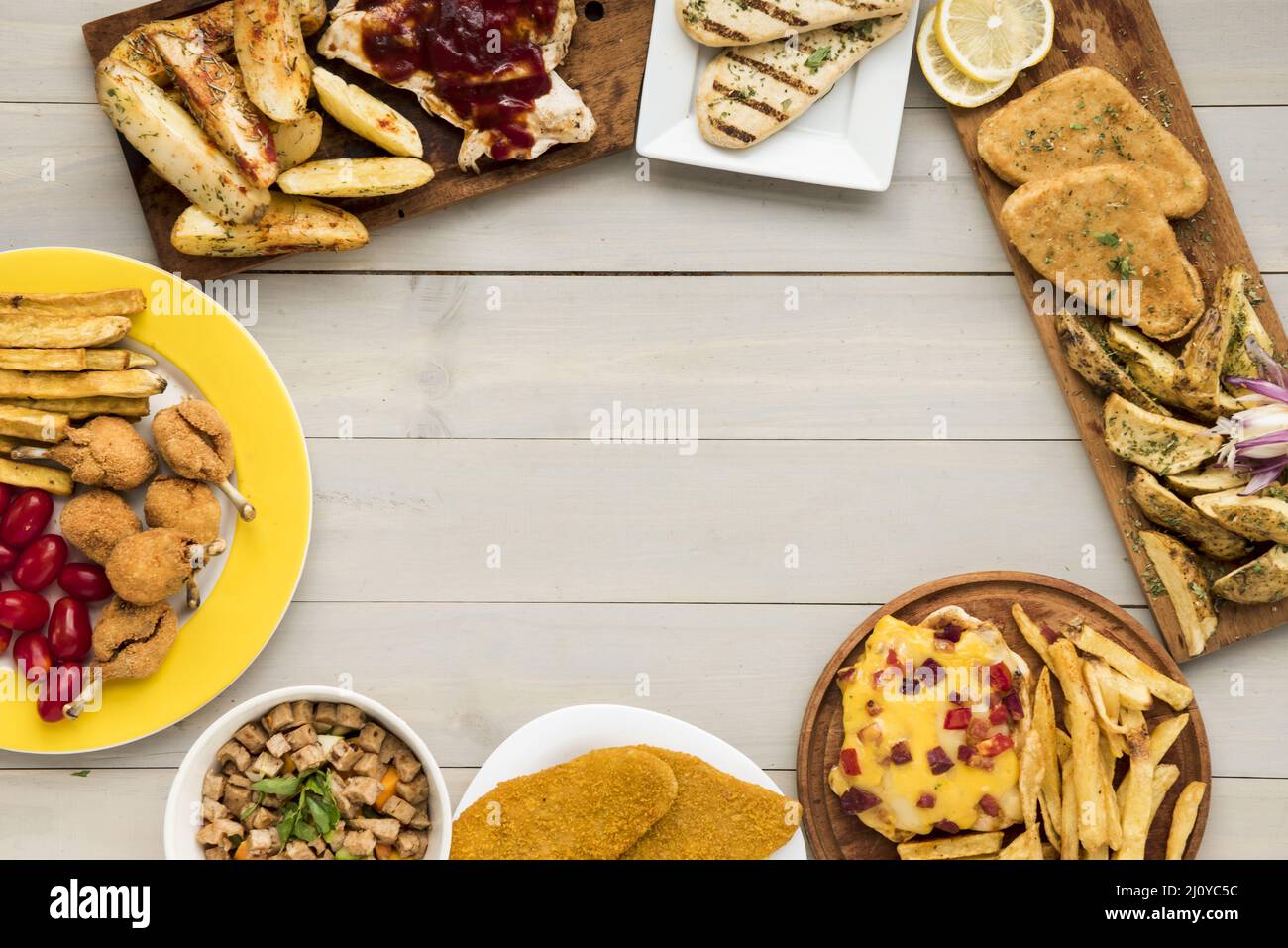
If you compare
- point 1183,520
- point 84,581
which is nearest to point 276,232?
point 84,581

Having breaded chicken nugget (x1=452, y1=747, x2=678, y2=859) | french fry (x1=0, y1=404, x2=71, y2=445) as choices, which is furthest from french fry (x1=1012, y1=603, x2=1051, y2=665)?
french fry (x1=0, y1=404, x2=71, y2=445)

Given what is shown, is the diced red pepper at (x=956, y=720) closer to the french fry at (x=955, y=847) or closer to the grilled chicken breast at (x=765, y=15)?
the french fry at (x=955, y=847)

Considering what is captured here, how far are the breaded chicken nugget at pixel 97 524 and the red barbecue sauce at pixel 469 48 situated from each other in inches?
46.4

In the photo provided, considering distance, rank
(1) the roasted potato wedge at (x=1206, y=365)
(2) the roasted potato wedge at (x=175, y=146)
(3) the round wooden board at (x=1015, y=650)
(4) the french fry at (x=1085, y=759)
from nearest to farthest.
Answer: (2) the roasted potato wedge at (x=175, y=146)
(4) the french fry at (x=1085, y=759)
(1) the roasted potato wedge at (x=1206, y=365)
(3) the round wooden board at (x=1015, y=650)

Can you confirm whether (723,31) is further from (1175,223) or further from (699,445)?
(1175,223)

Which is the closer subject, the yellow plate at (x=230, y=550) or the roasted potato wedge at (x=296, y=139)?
the roasted potato wedge at (x=296, y=139)

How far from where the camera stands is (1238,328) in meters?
2.47

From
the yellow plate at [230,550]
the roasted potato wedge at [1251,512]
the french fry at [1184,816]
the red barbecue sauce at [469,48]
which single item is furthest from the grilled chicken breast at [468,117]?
the french fry at [1184,816]

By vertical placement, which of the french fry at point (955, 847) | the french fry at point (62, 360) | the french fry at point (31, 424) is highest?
the french fry at point (62, 360)

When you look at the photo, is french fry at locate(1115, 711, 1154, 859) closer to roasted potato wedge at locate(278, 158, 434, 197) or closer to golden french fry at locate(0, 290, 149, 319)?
roasted potato wedge at locate(278, 158, 434, 197)

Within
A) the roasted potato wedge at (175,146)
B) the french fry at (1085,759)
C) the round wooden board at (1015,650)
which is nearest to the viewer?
the roasted potato wedge at (175,146)

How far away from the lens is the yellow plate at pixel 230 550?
244 centimetres

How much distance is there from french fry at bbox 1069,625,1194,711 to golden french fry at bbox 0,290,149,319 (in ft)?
7.90

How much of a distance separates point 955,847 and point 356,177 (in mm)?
2090
